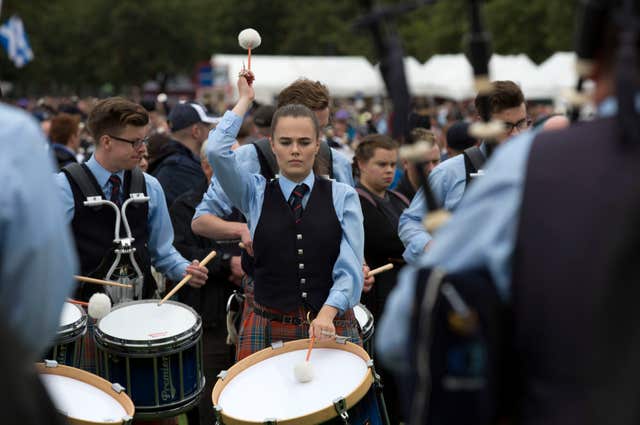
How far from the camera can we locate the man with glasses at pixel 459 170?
4.48m

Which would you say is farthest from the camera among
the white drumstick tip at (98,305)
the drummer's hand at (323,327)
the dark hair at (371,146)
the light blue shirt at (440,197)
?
→ the dark hair at (371,146)

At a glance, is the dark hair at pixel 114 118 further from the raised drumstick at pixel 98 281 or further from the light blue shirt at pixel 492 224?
the light blue shirt at pixel 492 224

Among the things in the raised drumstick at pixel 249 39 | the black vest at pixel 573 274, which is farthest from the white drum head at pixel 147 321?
the black vest at pixel 573 274

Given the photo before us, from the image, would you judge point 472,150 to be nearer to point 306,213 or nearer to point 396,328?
point 306,213

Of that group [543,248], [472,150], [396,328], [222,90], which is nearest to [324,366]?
[472,150]

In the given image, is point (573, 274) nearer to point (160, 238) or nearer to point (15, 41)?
point (160, 238)

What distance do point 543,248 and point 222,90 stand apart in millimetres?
25261

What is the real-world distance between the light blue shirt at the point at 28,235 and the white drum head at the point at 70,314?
2.39 m

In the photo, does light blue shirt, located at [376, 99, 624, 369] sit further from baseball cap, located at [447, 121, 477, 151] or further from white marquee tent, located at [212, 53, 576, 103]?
white marquee tent, located at [212, 53, 576, 103]

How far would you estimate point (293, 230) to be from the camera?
4.22 meters

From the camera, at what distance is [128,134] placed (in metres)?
4.92

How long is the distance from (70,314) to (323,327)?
1359 millimetres

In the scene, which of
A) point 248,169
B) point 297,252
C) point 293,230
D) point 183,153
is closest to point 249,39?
point 248,169

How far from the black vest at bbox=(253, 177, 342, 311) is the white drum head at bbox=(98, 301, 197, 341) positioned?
51cm
